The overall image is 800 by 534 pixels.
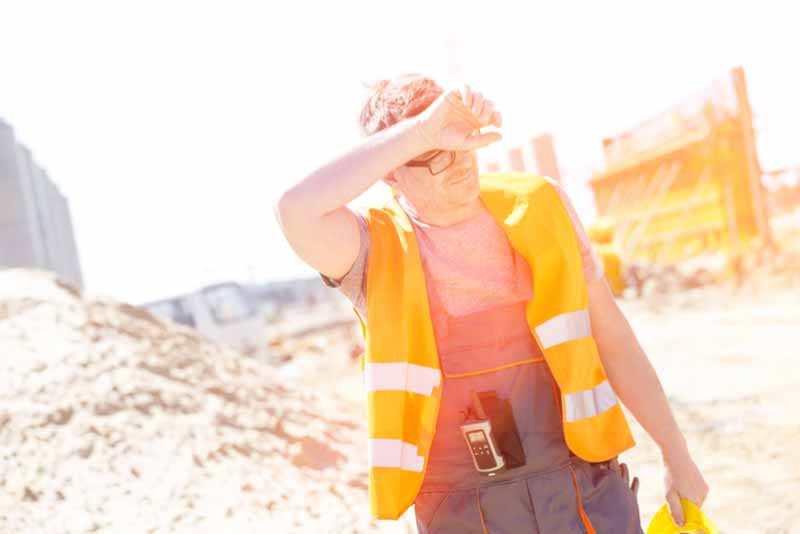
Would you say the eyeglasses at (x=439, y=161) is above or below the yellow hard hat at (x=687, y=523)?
above

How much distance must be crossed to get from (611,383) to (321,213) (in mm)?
870

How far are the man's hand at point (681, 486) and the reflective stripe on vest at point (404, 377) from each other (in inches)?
25.3

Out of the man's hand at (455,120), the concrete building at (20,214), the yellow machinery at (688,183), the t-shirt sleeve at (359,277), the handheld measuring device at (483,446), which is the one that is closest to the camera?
the man's hand at (455,120)

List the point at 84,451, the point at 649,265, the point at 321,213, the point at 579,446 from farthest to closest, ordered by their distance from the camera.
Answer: the point at 649,265, the point at 84,451, the point at 579,446, the point at 321,213

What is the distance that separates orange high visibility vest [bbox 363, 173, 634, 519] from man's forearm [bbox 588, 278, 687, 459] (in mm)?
106

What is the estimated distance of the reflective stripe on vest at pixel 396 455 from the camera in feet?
5.02

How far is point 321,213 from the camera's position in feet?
4.65

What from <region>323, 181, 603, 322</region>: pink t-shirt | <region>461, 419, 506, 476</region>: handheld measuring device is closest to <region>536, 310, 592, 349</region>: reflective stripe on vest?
<region>323, 181, 603, 322</region>: pink t-shirt

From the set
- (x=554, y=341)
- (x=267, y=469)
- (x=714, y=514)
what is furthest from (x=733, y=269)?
(x=554, y=341)

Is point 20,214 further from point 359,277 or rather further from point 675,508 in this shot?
point 675,508

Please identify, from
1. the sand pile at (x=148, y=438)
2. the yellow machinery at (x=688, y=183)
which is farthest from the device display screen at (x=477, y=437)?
the yellow machinery at (x=688, y=183)

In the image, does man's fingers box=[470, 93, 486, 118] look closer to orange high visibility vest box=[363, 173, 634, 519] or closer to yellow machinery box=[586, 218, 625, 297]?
orange high visibility vest box=[363, 173, 634, 519]

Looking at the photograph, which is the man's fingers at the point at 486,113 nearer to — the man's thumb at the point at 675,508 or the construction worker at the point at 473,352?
the construction worker at the point at 473,352

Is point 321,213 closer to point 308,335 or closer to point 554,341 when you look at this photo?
point 554,341
